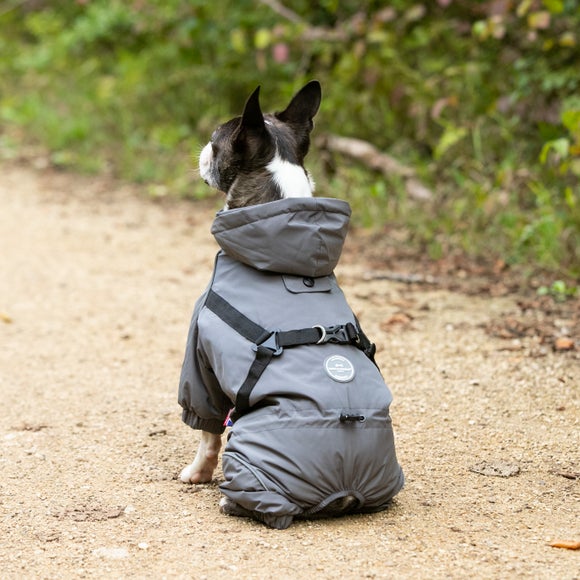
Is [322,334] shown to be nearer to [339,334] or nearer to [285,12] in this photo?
[339,334]

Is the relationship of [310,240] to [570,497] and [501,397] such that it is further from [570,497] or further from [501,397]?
[501,397]

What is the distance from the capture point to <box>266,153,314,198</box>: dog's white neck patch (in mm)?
3848

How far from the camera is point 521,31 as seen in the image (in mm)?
8406

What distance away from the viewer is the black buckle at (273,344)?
11.6 ft

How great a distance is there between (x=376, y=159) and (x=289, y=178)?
542cm

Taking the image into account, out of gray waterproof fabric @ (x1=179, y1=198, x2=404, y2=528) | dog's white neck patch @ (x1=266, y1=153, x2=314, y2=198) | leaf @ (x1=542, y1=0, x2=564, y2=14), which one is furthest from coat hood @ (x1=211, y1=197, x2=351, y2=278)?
leaf @ (x1=542, y1=0, x2=564, y2=14)

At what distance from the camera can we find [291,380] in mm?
3504

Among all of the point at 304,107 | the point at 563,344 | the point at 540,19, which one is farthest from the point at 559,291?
the point at 304,107

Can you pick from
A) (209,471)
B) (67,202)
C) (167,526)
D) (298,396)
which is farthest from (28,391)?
(67,202)

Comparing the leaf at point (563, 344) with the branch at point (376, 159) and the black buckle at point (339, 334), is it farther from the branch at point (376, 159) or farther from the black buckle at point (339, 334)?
the branch at point (376, 159)

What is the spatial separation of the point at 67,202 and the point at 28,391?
203 inches

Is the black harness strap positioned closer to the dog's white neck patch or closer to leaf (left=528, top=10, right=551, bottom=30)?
the dog's white neck patch

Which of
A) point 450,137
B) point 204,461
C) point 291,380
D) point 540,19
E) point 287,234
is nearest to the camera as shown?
point 291,380

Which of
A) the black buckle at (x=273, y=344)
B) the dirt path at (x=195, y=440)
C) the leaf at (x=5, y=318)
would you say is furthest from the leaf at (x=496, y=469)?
the leaf at (x=5, y=318)
